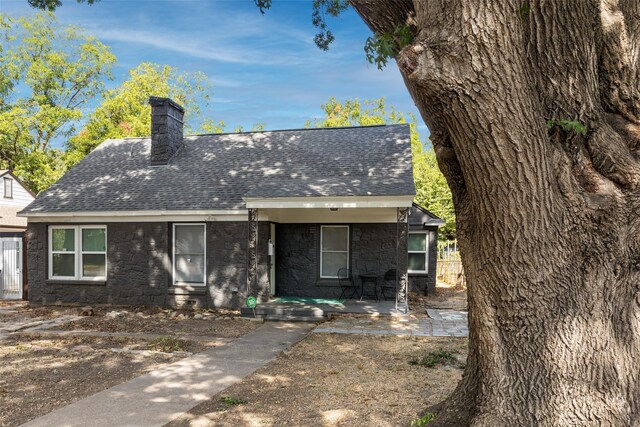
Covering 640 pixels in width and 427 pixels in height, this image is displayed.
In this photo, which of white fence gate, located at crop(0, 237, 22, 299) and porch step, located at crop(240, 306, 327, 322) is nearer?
porch step, located at crop(240, 306, 327, 322)

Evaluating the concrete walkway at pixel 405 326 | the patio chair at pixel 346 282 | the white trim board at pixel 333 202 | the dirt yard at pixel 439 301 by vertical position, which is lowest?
the dirt yard at pixel 439 301

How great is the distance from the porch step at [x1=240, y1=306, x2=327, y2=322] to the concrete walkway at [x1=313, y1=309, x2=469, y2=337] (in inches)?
16.2

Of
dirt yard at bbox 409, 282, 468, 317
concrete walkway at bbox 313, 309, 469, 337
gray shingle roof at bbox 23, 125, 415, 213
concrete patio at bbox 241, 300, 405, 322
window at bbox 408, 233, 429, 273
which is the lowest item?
dirt yard at bbox 409, 282, 468, 317

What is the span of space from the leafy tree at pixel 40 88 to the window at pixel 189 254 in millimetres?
17529

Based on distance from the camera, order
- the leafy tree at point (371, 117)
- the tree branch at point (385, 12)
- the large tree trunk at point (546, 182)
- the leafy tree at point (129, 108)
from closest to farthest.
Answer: the large tree trunk at point (546, 182)
the tree branch at point (385, 12)
the leafy tree at point (129, 108)
the leafy tree at point (371, 117)

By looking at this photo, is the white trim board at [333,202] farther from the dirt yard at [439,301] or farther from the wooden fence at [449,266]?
the wooden fence at [449,266]

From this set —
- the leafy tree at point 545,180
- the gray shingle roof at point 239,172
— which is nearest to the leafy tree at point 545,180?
the leafy tree at point 545,180

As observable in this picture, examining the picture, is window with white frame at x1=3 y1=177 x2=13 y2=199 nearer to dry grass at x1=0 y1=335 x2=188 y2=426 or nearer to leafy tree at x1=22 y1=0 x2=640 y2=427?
dry grass at x1=0 y1=335 x2=188 y2=426

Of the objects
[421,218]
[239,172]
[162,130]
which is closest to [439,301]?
[421,218]

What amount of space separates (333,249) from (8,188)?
17.6 meters

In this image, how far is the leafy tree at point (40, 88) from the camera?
85.2 feet

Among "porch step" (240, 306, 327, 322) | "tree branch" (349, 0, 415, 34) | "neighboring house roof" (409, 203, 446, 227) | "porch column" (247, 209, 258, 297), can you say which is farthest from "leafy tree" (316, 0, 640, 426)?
"neighboring house roof" (409, 203, 446, 227)

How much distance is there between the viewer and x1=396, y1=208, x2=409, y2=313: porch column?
1123 cm

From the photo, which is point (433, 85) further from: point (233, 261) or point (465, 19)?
point (233, 261)
